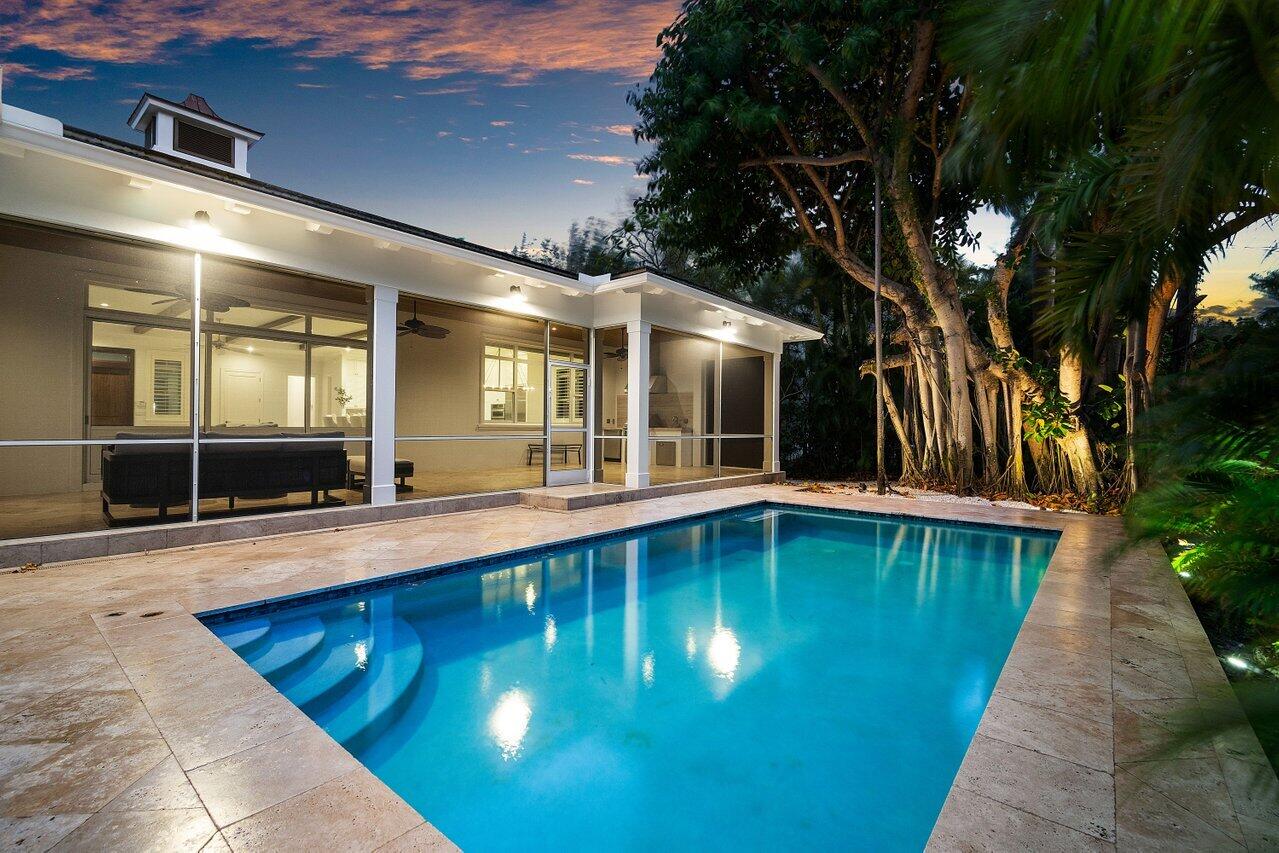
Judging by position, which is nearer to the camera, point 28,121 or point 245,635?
point 245,635

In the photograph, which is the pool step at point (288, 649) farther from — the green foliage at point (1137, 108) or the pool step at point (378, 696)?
the green foliage at point (1137, 108)

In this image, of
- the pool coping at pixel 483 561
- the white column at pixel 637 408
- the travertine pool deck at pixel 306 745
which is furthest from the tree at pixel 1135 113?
the white column at pixel 637 408

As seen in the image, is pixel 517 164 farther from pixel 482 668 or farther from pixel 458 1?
pixel 482 668

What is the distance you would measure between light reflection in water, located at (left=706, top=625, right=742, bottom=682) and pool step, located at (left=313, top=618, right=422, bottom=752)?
1.62 m

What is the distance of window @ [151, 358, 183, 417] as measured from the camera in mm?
7301

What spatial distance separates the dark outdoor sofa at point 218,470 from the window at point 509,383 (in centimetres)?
500

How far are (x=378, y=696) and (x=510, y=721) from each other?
2.23 feet

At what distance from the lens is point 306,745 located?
6.33 feet

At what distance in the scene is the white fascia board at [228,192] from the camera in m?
3.85

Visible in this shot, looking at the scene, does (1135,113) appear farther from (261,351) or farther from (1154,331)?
(261,351)

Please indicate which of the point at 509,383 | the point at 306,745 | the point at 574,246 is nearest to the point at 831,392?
the point at 509,383

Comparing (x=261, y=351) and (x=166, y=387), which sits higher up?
(x=261, y=351)

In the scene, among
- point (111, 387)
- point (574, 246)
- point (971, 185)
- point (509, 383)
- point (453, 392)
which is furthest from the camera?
point (574, 246)

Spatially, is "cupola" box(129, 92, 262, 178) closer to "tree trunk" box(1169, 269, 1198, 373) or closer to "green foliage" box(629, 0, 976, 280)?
"green foliage" box(629, 0, 976, 280)
